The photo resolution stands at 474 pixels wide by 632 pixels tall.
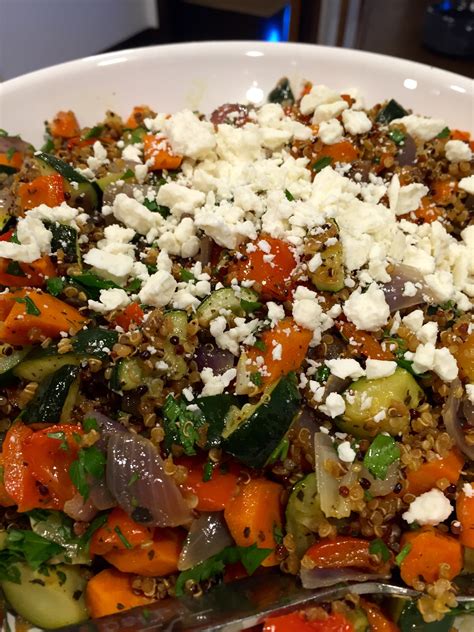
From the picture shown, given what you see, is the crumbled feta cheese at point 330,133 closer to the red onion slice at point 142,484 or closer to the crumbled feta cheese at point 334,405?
the crumbled feta cheese at point 334,405

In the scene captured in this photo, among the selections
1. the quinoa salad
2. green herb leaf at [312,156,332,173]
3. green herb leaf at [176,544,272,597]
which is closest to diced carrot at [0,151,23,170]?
the quinoa salad

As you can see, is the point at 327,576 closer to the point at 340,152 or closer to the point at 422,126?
the point at 340,152

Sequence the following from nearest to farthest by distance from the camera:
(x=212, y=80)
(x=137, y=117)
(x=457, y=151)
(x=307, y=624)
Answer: (x=307, y=624) → (x=457, y=151) → (x=137, y=117) → (x=212, y=80)

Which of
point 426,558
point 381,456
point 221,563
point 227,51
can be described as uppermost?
point 227,51

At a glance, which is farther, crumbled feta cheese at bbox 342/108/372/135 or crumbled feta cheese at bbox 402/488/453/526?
crumbled feta cheese at bbox 342/108/372/135

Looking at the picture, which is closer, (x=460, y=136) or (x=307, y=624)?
(x=307, y=624)

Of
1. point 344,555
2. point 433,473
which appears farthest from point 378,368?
point 344,555

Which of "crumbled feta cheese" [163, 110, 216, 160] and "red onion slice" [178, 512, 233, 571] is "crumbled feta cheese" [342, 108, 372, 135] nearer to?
"crumbled feta cheese" [163, 110, 216, 160]

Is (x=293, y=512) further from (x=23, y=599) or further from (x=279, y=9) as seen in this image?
(x=279, y=9)
